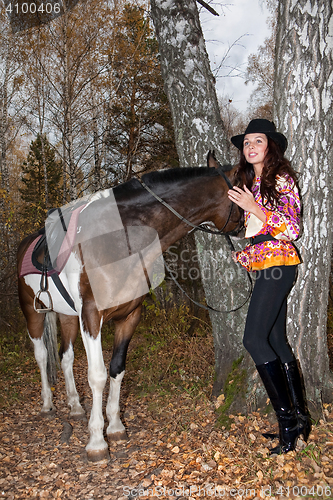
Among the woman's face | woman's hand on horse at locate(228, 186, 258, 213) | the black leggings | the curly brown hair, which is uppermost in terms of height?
the woman's face

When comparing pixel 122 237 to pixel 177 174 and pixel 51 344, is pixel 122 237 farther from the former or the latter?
pixel 51 344

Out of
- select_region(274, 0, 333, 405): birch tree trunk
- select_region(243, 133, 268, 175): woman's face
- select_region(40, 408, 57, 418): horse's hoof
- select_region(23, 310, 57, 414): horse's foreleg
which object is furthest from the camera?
select_region(23, 310, 57, 414): horse's foreleg

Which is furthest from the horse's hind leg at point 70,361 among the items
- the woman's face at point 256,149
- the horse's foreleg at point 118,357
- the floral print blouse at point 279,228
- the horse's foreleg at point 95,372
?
the woman's face at point 256,149

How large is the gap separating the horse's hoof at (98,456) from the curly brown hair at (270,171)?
236cm

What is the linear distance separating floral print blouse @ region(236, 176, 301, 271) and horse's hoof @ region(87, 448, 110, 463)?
1.94 meters

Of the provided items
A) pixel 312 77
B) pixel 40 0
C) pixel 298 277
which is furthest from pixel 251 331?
pixel 40 0

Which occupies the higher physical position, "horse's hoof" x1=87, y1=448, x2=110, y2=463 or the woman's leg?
the woman's leg

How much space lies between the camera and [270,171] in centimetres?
223

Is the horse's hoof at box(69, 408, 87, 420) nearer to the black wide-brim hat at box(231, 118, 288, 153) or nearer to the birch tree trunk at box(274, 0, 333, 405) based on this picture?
the birch tree trunk at box(274, 0, 333, 405)

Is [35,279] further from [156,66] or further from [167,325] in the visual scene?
[156,66]

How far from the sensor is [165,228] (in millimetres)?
2684

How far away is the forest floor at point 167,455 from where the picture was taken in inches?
82.3

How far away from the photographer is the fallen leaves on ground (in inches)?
81.7

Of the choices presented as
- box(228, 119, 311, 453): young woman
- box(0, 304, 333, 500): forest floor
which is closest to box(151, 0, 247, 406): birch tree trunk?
box(0, 304, 333, 500): forest floor
